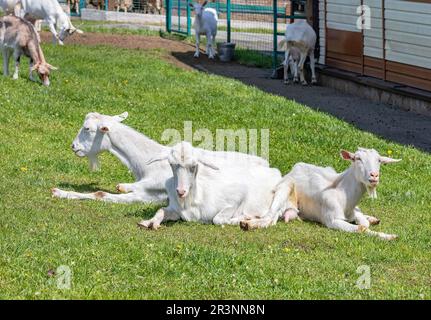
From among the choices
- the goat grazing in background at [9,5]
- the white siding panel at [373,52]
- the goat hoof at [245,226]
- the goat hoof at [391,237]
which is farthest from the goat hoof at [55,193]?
the goat grazing in background at [9,5]

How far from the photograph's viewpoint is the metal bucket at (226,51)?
24.3 meters

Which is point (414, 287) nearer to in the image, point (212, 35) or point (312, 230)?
point (312, 230)

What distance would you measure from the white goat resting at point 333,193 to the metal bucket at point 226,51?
555 inches

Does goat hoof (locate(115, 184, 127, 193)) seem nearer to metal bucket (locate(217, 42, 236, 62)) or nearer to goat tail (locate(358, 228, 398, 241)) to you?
goat tail (locate(358, 228, 398, 241))

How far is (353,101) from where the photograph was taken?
18594 mm

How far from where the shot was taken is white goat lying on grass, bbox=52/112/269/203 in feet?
34.6

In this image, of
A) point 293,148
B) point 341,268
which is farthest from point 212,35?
point 341,268

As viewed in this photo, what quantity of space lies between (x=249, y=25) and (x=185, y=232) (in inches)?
916

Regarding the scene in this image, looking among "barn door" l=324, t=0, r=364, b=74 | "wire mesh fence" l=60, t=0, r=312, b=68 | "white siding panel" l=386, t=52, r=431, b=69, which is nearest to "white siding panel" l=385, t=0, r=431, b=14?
"white siding panel" l=386, t=52, r=431, b=69

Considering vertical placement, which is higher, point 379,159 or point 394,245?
point 379,159

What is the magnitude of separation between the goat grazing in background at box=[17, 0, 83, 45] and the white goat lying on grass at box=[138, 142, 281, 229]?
15.7m

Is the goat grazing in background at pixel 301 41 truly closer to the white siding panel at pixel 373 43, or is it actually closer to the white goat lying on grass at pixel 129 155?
the white siding panel at pixel 373 43
